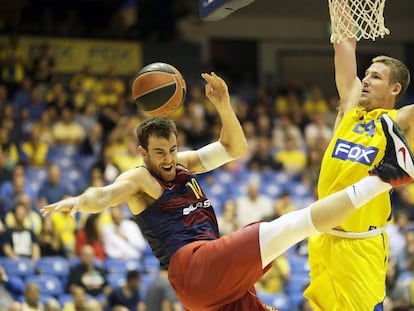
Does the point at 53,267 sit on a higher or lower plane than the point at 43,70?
lower

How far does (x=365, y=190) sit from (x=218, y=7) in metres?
1.91

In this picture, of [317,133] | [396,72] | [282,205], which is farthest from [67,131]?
[396,72]

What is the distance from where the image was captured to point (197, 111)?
1481cm

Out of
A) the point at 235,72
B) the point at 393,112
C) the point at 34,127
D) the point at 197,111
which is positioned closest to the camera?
the point at 393,112

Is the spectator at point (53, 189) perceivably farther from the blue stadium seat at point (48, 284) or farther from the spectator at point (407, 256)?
the spectator at point (407, 256)

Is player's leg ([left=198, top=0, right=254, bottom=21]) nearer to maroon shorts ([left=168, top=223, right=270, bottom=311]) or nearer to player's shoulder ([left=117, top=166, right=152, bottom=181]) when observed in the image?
player's shoulder ([left=117, top=166, right=152, bottom=181])

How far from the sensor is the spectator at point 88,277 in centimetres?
994

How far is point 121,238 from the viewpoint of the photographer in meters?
11.0

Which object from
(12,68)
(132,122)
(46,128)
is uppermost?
(12,68)

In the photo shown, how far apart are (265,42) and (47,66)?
6976 mm

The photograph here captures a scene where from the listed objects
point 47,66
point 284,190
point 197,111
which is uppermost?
point 47,66

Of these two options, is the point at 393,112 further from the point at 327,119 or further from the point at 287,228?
the point at 327,119

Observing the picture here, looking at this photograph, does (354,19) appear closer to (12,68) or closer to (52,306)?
(52,306)

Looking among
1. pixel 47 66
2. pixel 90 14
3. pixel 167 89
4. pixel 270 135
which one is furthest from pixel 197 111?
pixel 167 89
